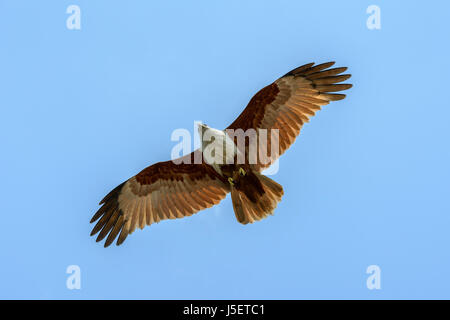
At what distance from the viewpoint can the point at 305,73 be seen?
11266 millimetres

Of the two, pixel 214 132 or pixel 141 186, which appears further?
pixel 141 186

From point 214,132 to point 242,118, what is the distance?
25.0 inches

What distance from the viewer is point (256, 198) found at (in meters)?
10.9

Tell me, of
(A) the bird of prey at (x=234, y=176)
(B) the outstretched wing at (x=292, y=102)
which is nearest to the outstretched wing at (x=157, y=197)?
(A) the bird of prey at (x=234, y=176)

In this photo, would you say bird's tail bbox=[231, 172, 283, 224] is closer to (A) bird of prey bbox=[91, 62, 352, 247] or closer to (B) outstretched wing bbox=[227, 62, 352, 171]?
(A) bird of prey bbox=[91, 62, 352, 247]

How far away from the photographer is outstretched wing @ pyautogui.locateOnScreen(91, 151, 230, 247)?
38.2 ft

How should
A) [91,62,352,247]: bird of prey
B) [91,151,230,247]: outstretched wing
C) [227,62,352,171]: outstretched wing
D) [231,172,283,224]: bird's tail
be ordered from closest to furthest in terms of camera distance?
[231,172,283,224]: bird's tail, [91,62,352,247]: bird of prey, [227,62,352,171]: outstretched wing, [91,151,230,247]: outstretched wing

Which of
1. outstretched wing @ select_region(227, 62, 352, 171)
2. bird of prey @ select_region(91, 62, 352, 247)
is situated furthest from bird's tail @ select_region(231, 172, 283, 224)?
outstretched wing @ select_region(227, 62, 352, 171)

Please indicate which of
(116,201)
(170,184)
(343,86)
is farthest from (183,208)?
(343,86)

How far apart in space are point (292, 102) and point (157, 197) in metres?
3.12

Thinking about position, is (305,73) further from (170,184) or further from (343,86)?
(170,184)

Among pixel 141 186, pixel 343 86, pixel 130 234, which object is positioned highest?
pixel 343 86

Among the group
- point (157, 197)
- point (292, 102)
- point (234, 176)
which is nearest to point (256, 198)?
point (234, 176)

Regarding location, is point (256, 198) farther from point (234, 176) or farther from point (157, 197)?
point (157, 197)
